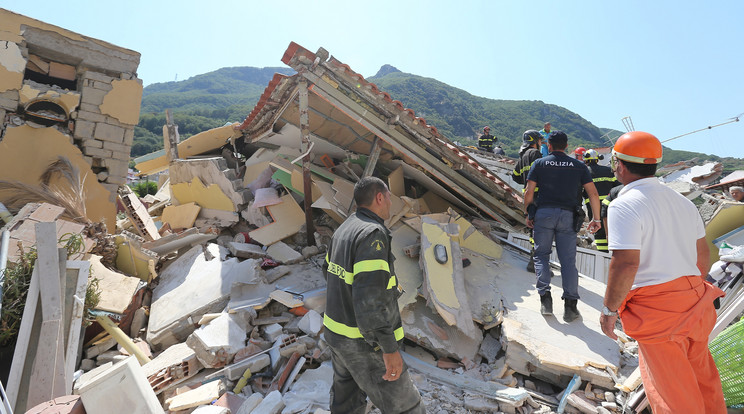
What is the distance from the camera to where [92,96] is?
5.94m

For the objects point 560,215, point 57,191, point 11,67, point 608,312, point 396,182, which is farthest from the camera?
point 396,182

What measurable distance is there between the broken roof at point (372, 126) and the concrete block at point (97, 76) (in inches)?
95.8

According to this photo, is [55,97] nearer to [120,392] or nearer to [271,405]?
[120,392]

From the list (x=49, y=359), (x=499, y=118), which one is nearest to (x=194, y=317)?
(x=49, y=359)

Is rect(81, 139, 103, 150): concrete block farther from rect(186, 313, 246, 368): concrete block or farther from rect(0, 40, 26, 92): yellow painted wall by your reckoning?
rect(186, 313, 246, 368): concrete block

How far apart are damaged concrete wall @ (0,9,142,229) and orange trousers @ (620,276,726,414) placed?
24.0 ft

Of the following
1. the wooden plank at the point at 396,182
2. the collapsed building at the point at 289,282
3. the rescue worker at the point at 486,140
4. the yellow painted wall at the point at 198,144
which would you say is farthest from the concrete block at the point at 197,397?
the rescue worker at the point at 486,140

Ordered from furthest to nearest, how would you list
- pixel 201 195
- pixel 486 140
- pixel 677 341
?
pixel 486 140 < pixel 201 195 < pixel 677 341

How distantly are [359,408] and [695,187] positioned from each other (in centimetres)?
1332

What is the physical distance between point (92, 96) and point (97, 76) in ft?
1.11

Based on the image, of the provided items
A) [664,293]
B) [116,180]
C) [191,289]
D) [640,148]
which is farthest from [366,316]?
[116,180]

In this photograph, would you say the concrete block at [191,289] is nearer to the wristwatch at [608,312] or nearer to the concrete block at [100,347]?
the concrete block at [100,347]

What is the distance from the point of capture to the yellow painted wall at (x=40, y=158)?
5480mm

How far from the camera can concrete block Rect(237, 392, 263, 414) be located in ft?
9.27
